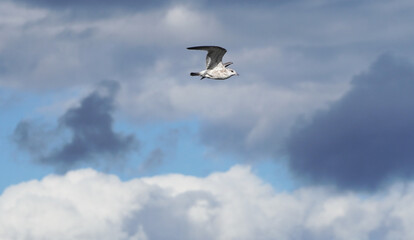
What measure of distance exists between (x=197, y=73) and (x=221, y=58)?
4797 mm

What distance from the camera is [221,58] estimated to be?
11806 centimetres

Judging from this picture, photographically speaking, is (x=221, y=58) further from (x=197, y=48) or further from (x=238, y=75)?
(x=197, y=48)

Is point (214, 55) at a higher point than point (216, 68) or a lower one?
higher

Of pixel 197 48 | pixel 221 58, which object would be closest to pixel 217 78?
pixel 221 58

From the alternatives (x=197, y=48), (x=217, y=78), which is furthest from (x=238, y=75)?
(x=197, y=48)

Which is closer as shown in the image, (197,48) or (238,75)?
(197,48)

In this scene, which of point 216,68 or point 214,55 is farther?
point 216,68

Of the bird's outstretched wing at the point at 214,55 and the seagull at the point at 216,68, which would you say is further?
the seagull at the point at 216,68

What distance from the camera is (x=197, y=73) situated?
4653 inches

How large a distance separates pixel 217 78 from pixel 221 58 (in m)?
3.46

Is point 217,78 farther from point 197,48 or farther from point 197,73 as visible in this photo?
point 197,48

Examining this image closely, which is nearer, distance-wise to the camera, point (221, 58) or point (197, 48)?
point (197, 48)

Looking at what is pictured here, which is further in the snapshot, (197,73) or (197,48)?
(197,73)

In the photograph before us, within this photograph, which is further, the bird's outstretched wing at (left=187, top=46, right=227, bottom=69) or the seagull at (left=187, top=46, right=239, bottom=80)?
the seagull at (left=187, top=46, right=239, bottom=80)
